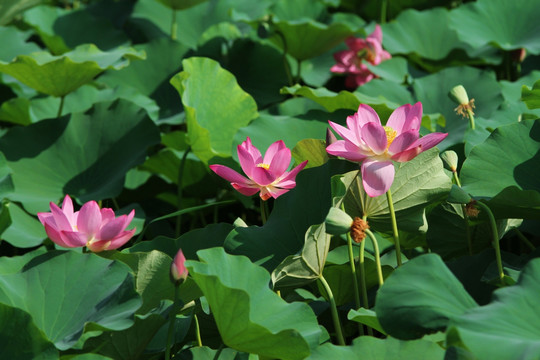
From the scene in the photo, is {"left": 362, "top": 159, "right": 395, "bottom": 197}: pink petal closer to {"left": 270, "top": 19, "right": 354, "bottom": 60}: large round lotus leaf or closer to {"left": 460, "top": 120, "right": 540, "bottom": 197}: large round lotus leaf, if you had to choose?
{"left": 460, "top": 120, "right": 540, "bottom": 197}: large round lotus leaf

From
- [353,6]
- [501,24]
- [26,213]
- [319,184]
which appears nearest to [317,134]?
[319,184]

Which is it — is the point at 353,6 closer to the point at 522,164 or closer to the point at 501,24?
the point at 501,24

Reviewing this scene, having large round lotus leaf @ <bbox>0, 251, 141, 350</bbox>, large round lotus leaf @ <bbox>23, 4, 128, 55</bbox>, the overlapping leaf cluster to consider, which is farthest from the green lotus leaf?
large round lotus leaf @ <bbox>23, 4, 128, 55</bbox>

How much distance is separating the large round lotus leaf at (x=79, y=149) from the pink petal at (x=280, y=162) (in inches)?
27.6

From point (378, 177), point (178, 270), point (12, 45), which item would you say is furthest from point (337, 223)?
point (12, 45)

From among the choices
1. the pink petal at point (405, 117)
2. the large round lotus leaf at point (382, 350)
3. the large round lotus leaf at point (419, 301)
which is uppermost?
the pink petal at point (405, 117)

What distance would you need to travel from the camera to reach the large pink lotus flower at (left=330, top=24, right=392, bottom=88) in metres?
2.28

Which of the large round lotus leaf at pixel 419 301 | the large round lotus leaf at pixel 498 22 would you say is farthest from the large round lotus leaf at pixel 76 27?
the large round lotus leaf at pixel 419 301

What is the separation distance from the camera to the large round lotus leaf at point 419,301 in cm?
94

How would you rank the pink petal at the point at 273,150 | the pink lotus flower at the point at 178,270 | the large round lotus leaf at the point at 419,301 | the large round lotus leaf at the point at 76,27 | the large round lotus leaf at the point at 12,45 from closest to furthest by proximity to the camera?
the large round lotus leaf at the point at 419,301, the pink lotus flower at the point at 178,270, the pink petal at the point at 273,150, the large round lotus leaf at the point at 12,45, the large round lotus leaf at the point at 76,27

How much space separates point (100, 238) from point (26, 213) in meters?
0.65

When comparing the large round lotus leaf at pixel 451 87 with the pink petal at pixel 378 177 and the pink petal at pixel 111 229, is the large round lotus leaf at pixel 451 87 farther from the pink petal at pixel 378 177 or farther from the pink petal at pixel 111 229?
the pink petal at pixel 111 229

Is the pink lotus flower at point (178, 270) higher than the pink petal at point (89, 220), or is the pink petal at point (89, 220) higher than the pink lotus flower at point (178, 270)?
the pink lotus flower at point (178, 270)

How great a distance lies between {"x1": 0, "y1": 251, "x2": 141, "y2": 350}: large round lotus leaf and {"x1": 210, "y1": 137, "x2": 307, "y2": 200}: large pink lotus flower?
248 mm
